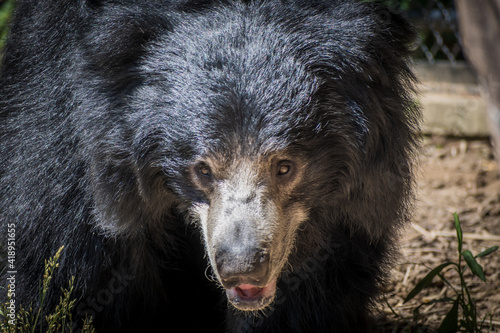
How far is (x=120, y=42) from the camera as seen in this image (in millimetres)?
2873

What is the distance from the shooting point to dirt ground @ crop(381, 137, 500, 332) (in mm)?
3896

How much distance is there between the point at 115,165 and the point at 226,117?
648mm

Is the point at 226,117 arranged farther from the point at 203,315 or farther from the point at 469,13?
the point at 203,315

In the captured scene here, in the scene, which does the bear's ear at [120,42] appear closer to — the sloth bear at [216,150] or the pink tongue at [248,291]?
the sloth bear at [216,150]

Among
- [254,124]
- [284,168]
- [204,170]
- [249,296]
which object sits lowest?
[249,296]

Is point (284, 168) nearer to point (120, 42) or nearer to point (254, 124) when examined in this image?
point (254, 124)

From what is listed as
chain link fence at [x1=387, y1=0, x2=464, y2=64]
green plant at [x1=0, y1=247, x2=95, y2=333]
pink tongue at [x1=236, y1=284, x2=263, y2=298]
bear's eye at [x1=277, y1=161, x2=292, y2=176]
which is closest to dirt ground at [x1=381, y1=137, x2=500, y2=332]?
bear's eye at [x1=277, y1=161, x2=292, y2=176]

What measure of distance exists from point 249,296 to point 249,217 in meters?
0.39

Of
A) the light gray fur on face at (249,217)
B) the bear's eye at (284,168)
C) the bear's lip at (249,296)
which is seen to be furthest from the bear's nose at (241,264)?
the bear's eye at (284,168)

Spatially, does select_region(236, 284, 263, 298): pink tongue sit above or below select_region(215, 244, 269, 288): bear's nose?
below

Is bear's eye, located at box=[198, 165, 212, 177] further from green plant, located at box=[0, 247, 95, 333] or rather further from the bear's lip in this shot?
green plant, located at box=[0, 247, 95, 333]

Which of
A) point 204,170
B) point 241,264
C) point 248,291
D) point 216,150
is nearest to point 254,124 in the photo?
point 216,150

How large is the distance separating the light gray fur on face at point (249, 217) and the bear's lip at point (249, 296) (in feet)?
0.26

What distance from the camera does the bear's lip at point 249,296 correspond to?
2764 millimetres
